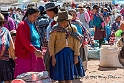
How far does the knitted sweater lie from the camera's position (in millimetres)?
5426

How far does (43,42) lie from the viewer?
6492mm

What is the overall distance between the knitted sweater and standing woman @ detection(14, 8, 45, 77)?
24cm

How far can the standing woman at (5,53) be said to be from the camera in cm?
520

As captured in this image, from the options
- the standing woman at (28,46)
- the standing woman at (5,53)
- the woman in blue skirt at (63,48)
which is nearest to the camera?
the standing woman at (28,46)

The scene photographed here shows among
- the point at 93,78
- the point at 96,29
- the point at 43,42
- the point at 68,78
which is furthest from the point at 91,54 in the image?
the point at 68,78

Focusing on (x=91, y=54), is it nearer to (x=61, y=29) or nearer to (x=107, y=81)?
(x=107, y=81)

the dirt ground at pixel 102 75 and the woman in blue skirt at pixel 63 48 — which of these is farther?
the dirt ground at pixel 102 75

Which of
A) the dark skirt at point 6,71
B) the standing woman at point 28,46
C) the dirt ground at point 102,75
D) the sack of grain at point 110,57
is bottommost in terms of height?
the dirt ground at point 102,75

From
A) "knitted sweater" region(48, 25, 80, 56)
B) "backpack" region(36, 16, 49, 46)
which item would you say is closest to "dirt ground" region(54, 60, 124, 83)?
"backpack" region(36, 16, 49, 46)

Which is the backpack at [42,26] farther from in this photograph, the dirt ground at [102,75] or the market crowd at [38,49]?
the dirt ground at [102,75]

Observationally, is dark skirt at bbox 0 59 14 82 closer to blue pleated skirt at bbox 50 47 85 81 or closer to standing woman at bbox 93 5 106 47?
blue pleated skirt at bbox 50 47 85 81

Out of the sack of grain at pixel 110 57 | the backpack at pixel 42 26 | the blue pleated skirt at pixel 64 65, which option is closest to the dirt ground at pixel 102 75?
the sack of grain at pixel 110 57

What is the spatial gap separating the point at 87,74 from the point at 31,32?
10.1 feet

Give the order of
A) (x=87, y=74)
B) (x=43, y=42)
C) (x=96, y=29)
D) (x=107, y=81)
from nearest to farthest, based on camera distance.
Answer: (x=43, y=42) → (x=107, y=81) → (x=87, y=74) → (x=96, y=29)
